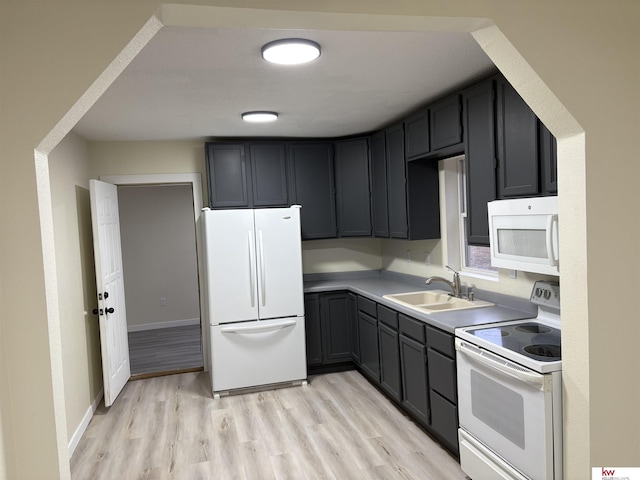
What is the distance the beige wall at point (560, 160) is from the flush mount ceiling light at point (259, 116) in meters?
2.10

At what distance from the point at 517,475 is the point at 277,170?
3388 millimetres

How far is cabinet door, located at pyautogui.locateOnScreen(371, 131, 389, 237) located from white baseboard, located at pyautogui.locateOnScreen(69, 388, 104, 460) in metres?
2.99

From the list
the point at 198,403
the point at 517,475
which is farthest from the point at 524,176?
the point at 198,403

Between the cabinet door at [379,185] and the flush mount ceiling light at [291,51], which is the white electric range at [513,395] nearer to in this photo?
the flush mount ceiling light at [291,51]

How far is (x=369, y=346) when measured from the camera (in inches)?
165

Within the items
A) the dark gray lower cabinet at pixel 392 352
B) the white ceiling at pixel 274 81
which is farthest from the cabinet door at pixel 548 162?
the dark gray lower cabinet at pixel 392 352

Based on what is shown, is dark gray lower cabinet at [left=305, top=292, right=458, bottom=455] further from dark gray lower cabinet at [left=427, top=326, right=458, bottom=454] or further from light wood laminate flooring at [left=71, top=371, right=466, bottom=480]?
light wood laminate flooring at [left=71, top=371, right=466, bottom=480]

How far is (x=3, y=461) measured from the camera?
139 centimetres

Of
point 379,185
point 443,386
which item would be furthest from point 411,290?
point 443,386

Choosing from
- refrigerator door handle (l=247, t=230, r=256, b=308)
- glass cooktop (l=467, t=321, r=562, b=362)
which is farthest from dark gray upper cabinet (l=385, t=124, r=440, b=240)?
glass cooktop (l=467, t=321, r=562, b=362)

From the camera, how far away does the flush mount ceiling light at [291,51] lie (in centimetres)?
220

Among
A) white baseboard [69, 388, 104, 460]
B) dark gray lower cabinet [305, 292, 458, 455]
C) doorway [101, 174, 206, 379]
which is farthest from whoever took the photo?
doorway [101, 174, 206, 379]

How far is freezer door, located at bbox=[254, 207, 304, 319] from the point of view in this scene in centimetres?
425

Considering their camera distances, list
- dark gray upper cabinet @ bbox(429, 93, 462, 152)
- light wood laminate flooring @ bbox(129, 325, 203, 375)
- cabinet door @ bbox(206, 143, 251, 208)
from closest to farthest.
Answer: dark gray upper cabinet @ bbox(429, 93, 462, 152), cabinet door @ bbox(206, 143, 251, 208), light wood laminate flooring @ bbox(129, 325, 203, 375)
